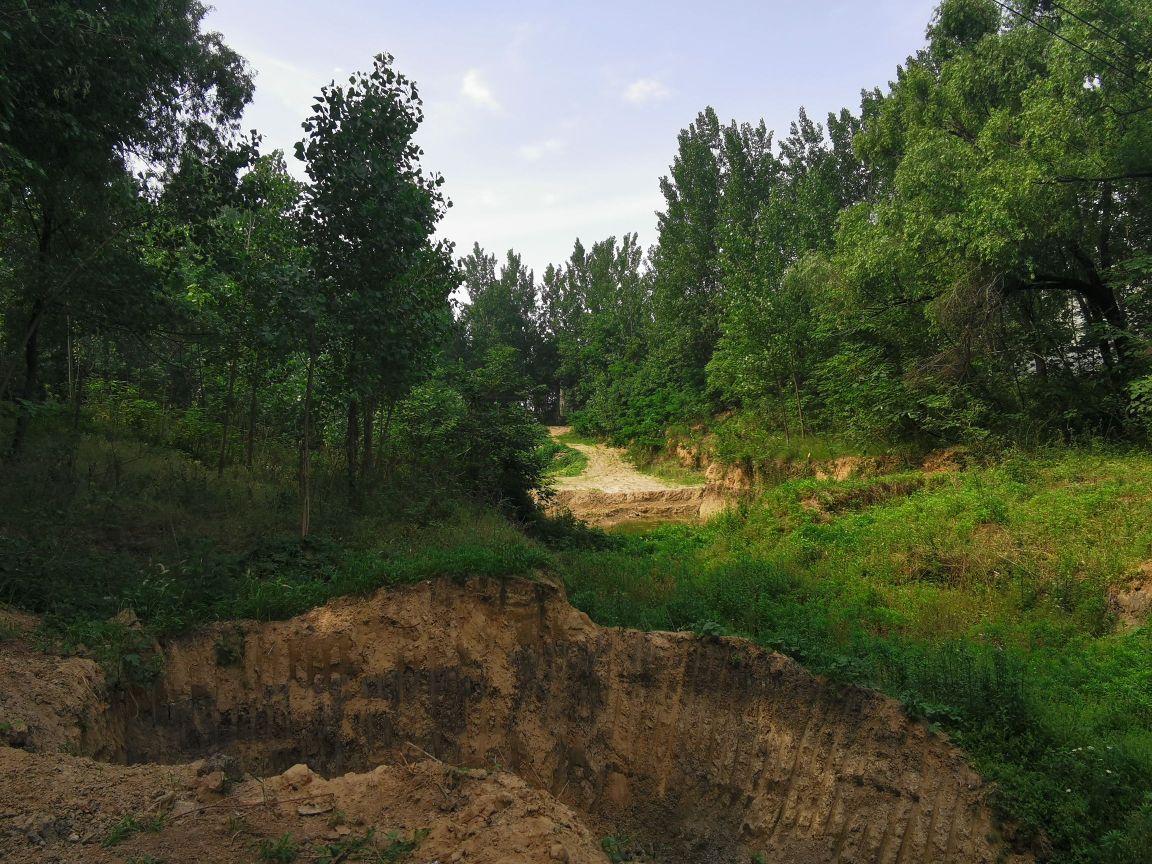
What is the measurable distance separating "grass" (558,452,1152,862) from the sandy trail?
11.1 m

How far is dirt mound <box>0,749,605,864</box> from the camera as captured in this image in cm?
368

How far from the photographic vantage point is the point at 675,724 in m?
7.33

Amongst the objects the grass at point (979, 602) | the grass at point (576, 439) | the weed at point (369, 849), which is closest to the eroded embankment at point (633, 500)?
the grass at point (979, 602)

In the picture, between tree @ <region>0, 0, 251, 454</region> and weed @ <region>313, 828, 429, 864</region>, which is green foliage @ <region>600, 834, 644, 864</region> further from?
tree @ <region>0, 0, 251, 454</region>

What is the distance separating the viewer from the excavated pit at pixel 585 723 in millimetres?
6277

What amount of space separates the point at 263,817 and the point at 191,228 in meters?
8.44

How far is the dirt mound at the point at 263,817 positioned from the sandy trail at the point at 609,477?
2127 cm

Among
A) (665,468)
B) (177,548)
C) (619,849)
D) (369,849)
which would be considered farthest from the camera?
(665,468)

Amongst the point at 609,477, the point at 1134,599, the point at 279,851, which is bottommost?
the point at 1134,599

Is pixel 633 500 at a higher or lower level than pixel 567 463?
lower

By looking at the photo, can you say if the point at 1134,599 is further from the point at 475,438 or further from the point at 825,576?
the point at 475,438

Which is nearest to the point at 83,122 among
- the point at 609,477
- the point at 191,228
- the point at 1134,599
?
the point at 191,228

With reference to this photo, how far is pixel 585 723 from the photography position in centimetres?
743

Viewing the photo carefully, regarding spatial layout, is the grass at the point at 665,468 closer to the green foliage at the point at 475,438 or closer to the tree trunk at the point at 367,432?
the green foliage at the point at 475,438
